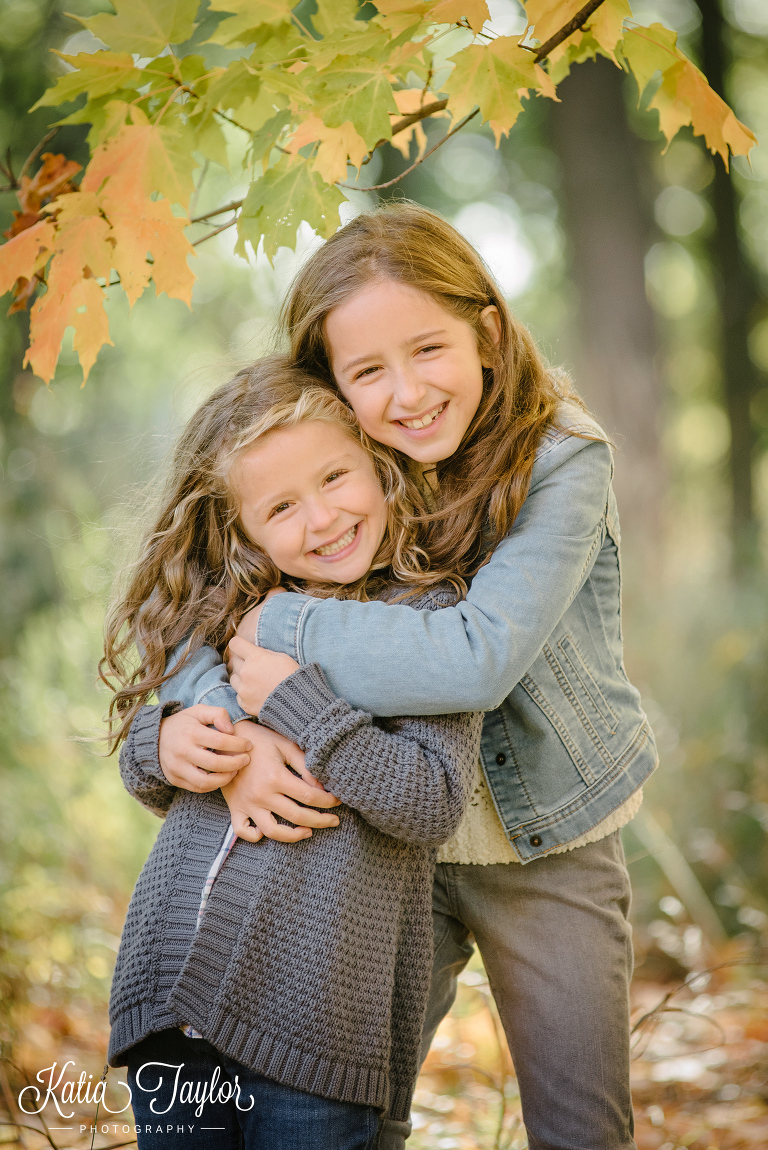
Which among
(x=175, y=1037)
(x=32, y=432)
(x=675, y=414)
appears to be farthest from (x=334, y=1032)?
(x=675, y=414)

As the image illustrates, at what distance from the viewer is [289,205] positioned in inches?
70.4

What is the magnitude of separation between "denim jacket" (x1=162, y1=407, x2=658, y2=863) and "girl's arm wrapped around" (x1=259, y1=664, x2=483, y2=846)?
0.16ft

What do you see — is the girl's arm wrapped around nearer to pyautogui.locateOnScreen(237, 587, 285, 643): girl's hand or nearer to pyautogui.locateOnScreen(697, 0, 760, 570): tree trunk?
pyautogui.locateOnScreen(237, 587, 285, 643): girl's hand

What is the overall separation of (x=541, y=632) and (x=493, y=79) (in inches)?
40.5

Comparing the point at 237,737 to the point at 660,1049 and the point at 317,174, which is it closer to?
the point at 317,174

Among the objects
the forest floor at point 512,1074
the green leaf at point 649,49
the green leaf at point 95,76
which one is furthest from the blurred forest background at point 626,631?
the green leaf at point 95,76

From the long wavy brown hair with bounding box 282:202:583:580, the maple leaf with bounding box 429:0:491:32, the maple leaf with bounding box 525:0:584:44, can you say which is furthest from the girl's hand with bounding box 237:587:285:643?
the maple leaf with bounding box 525:0:584:44

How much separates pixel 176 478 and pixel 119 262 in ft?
1.55

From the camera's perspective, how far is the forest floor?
276 centimetres

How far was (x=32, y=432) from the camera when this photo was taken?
6.48m

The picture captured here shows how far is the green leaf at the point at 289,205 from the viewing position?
178 centimetres

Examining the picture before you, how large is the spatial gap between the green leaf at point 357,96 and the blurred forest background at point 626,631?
580mm

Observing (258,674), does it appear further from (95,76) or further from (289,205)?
(95,76)

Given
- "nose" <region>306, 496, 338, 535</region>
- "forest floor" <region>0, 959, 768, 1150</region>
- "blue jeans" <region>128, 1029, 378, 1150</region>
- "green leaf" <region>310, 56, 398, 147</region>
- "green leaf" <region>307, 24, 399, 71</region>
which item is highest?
"green leaf" <region>307, 24, 399, 71</region>
